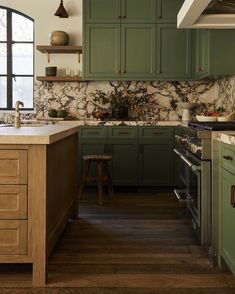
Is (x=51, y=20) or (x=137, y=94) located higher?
(x=51, y=20)

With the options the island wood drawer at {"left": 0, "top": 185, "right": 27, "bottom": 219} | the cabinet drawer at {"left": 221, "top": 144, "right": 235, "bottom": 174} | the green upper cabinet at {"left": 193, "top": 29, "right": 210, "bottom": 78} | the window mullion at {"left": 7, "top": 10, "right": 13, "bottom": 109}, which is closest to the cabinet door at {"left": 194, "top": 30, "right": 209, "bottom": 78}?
the green upper cabinet at {"left": 193, "top": 29, "right": 210, "bottom": 78}

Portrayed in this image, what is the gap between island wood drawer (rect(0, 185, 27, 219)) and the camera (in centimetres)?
253

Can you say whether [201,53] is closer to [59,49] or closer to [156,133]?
[156,133]

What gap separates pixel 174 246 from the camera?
333 centimetres

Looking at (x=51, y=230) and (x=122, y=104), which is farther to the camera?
(x=122, y=104)

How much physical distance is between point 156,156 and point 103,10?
81.3 inches

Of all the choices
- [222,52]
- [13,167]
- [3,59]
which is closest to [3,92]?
[3,59]

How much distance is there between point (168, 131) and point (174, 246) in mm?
2442

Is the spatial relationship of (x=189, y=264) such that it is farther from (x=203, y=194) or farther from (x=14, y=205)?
(x=14, y=205)

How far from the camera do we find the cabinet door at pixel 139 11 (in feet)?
18.7

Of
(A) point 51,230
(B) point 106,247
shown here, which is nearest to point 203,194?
(B) point 106,247

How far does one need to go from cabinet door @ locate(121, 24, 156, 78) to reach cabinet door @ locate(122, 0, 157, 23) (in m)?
0.08

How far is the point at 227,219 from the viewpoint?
259cm

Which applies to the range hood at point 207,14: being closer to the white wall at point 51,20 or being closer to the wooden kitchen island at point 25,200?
the wooden kitchen island at point 25,200
